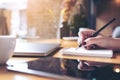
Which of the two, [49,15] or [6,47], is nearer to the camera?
[6,47]

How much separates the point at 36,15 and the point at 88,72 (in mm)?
1987

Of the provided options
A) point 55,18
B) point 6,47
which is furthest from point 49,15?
point 6,47

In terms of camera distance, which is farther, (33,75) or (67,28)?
(67,28)

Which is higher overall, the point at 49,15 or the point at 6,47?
the point at 49,15

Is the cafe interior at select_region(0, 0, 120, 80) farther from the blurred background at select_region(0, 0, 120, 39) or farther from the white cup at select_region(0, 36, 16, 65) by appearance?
the white cup at select_region(0, 36, 16, 65)

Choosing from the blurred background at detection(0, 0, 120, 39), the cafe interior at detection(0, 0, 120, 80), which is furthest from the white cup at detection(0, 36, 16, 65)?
the blurred background at detection(0, 0, 120, 39)

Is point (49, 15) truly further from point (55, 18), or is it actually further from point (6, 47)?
point (6, 47)

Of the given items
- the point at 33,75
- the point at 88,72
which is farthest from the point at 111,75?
the point at 33,75

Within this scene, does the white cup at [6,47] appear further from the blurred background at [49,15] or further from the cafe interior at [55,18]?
the blurred background at [49,15]

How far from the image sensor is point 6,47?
2.05 ft

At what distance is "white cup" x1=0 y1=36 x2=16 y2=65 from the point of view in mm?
610

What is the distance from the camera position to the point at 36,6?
2436mm

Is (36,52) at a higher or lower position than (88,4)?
lower

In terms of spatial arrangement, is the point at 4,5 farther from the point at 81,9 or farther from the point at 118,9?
the point at 118,9
